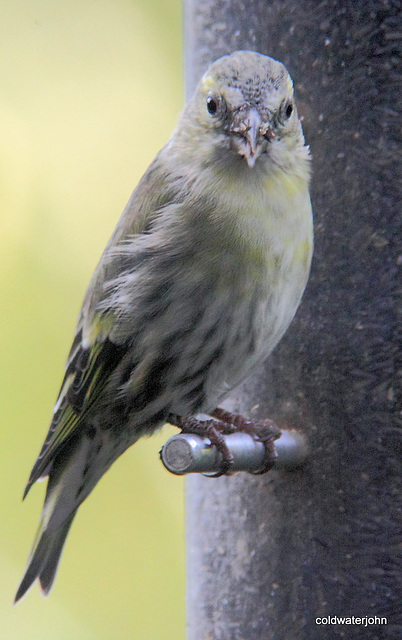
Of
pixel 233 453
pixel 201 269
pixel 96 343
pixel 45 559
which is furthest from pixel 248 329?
pixel 45 559

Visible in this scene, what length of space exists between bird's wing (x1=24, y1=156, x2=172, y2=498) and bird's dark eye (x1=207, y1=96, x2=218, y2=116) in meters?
0.21

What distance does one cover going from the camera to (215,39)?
2.79m

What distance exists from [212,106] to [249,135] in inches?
7.4

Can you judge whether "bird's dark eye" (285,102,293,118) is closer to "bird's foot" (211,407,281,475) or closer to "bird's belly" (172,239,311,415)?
"bird's belly" (172,239,311,415)

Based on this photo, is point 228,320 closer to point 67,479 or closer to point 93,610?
point 67,479

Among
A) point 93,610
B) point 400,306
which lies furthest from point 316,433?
point 93,610

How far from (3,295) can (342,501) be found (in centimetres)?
239

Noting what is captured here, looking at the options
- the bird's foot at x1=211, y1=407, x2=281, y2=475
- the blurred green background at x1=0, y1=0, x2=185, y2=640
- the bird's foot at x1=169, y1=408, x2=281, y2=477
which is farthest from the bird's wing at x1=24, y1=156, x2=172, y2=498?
the blurred green background at x1=0, y1=0, x2=185, y2=640

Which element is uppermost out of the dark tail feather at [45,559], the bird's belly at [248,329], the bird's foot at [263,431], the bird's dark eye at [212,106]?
the bird's dark eye at [212,106]

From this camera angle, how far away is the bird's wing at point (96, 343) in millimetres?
2539

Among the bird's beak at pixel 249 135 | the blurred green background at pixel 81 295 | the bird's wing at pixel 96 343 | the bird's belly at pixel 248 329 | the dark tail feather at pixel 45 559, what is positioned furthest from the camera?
the blurred green background at pixel 81 295

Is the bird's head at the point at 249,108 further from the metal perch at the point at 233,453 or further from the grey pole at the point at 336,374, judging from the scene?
the metal perch at the point at 233,453

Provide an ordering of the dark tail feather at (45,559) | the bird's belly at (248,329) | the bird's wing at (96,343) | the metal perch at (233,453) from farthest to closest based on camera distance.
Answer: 1. the dark tail feather at (45,559)
2. the bird's wing at (96,343)
3. the bird's belly at (248,329)
4. the metal perch at (233,453)

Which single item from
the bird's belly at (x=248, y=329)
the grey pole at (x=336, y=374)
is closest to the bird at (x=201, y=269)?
the bird's belly at (x=248, y=329)
